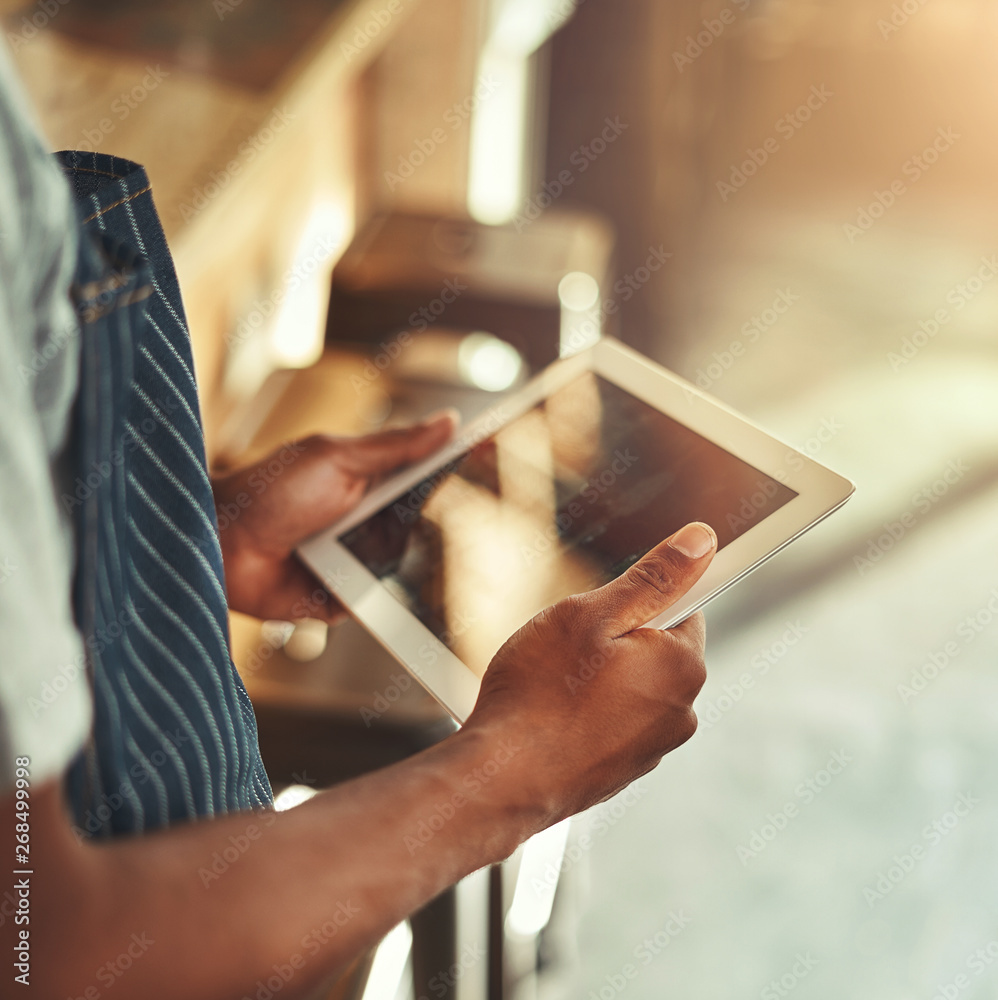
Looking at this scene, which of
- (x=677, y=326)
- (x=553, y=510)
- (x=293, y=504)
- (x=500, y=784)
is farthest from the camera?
(x=677, y=326)

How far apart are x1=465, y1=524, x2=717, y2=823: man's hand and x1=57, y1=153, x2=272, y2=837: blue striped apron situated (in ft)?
0.58

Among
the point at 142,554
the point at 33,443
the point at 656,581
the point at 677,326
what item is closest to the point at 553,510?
the point at 656,581

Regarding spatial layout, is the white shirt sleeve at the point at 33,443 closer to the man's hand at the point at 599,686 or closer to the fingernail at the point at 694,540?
the man's hand at the point at 599,686

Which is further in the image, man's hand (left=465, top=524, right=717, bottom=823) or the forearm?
man's hand (left=465, top=524, right=717, bottom=823)

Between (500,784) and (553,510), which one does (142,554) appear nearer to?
(500,784)

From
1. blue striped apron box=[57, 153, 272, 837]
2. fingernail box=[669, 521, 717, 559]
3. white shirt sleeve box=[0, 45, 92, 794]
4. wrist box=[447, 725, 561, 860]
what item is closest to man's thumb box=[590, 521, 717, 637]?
fingernail box=[669, 521, 717, 559]

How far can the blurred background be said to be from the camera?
1.08 m

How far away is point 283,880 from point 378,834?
0.21 ft

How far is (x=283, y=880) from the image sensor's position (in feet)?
1.43

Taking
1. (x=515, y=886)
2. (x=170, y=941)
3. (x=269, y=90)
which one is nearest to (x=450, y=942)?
(x=515, y=886)

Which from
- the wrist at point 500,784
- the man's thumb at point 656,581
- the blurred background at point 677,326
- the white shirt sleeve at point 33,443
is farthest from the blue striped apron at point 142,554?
the blurred background at point 677,326

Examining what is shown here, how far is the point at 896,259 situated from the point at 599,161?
110 cm

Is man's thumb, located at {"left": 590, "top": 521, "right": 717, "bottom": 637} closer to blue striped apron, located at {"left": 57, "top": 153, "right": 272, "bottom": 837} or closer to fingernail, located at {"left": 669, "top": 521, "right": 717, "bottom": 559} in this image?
fingernail, located at {"left": 669, "top": 521, "right": 717, "bottom": 559}

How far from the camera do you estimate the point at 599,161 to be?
9.26ft
